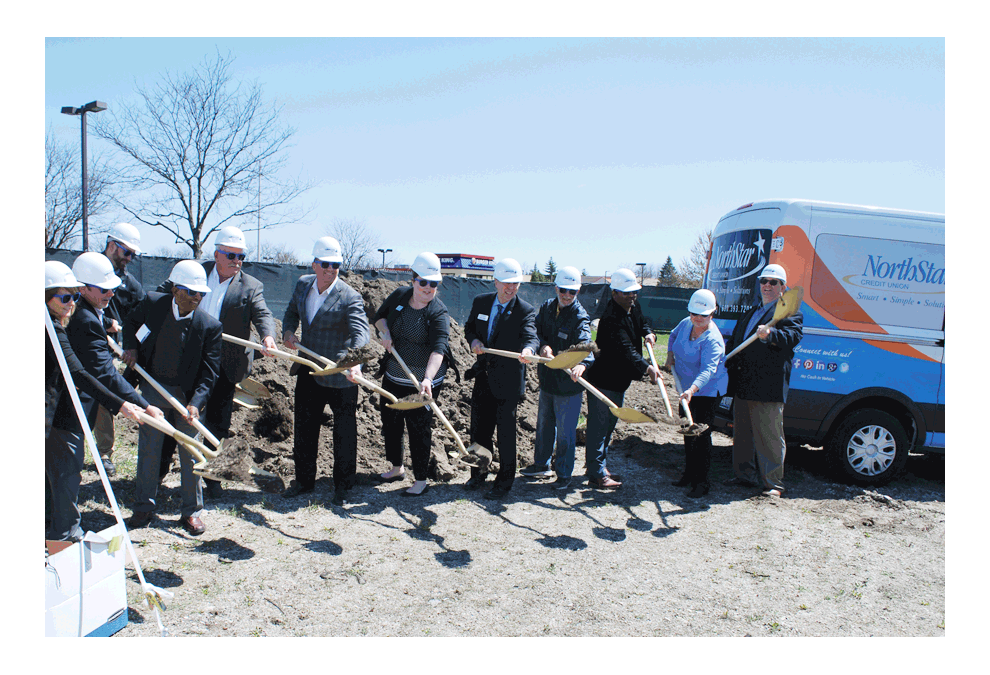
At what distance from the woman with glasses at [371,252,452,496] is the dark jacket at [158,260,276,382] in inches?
34.4

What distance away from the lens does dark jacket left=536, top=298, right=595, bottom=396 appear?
4965 mm

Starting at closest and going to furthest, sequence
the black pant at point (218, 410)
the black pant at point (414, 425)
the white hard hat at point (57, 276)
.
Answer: the white hard hat at point (57, 276)
the black pant at point (218, 410)
the black pant at point (414, 425)

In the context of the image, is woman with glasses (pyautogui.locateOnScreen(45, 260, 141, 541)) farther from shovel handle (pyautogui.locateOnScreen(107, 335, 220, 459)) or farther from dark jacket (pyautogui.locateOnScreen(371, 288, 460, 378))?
dark jacket (pyautogui.locateOnScreen(371, 288, 460, 378))

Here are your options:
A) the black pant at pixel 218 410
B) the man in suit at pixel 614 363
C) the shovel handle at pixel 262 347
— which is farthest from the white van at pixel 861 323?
the black pant at pixel 218 410

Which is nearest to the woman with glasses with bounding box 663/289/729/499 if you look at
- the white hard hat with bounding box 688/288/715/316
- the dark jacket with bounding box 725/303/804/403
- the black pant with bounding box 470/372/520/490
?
the white hard hat with bounding box 688/288/715/316

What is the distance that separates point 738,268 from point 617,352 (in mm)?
1478

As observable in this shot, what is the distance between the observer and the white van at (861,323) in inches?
201

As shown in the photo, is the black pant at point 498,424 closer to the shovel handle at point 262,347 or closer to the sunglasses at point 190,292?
the shovel handle at point 262,347

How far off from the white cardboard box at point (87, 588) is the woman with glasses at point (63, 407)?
0.69 metres

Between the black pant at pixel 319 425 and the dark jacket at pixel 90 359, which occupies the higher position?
the dark jacket at pixel 90 359

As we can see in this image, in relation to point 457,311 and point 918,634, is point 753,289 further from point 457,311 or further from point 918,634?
point 457,311

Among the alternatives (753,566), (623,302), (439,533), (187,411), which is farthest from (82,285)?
(753,566)

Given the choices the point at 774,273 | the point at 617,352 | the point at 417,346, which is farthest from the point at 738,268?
the point at 417,346

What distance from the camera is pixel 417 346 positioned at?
188 inches
